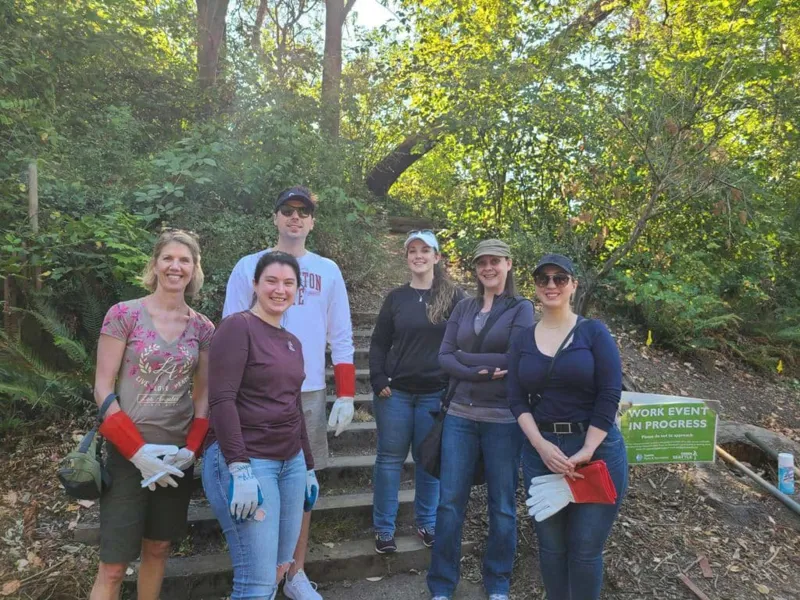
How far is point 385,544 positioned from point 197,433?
1.59m

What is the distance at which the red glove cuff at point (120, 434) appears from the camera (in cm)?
211

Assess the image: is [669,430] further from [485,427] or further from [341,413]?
[341,413]

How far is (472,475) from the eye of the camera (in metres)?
2.82

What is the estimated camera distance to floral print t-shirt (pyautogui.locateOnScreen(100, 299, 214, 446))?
2207 mm

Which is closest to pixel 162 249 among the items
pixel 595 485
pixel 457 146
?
pixel 595 485

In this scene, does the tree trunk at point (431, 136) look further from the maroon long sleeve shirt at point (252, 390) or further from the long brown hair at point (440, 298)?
the maroon long sleeve shirt at point (252, 390)

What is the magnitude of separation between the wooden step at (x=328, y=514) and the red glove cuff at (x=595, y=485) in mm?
1751

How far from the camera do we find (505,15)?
7.45 meters

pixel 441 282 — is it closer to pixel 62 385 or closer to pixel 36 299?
pixel 62 385

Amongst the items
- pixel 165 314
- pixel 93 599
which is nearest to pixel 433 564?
pixel 93 599

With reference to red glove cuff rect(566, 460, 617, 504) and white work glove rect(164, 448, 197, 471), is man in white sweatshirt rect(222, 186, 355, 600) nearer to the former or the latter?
white work glove rect(164, 448, 197, 471)

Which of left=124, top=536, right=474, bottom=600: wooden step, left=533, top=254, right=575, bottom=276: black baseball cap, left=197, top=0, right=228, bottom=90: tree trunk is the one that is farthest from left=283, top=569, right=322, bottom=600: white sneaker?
left=197, top=0, right=228, bottom=90: tree trunk

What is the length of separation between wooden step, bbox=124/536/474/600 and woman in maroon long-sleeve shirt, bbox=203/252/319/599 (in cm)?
96

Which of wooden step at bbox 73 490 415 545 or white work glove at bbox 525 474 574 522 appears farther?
wooden step at bbox 73 490 415 545
